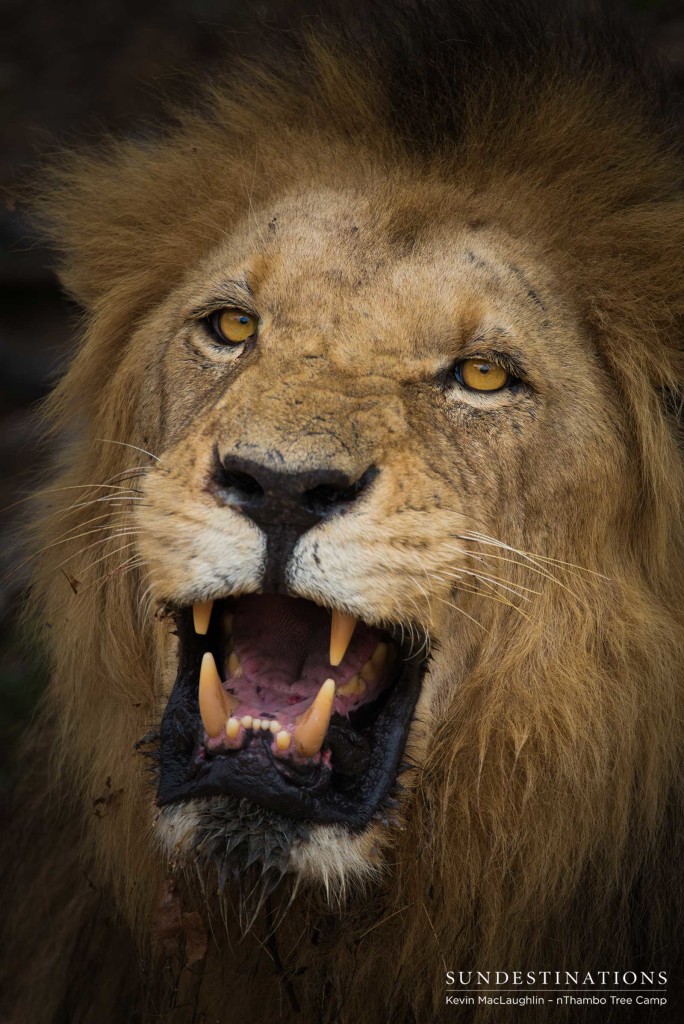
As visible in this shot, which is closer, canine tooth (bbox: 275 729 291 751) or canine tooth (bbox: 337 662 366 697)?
canine tooth (bbox: 275 729 291 751)

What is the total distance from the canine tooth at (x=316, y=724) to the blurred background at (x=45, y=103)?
7.10 ft

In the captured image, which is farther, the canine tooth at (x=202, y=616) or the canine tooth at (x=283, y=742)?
the canine tooth at (x=202, y=616)

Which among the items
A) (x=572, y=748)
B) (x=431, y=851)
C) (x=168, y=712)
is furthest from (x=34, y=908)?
(x=572, y=748)

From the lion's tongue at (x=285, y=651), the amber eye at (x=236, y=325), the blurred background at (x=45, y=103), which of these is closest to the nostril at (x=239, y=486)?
the lion's tongue at (x=285, y=651)

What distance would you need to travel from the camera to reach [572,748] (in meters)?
2.51

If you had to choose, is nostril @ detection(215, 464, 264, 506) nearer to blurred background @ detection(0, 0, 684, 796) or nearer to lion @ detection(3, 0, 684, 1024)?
lion @ detection(3, 0, 684, 1024)

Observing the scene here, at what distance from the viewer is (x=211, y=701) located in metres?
2.33

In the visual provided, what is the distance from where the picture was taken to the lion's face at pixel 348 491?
225 centimetres

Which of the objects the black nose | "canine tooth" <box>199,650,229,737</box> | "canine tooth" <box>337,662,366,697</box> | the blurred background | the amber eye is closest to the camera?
the black nose

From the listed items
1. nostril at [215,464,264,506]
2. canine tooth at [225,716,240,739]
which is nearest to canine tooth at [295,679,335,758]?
canine tooth at [225,716,240,739]

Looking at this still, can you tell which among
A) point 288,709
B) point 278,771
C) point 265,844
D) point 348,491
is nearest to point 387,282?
point 348,491

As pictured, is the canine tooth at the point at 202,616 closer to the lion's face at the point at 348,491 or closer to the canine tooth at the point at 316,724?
the lion's face at the point at 348,491

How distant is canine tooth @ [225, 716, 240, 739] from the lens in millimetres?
2328

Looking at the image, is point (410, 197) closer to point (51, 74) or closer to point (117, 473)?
point (117, 473)
